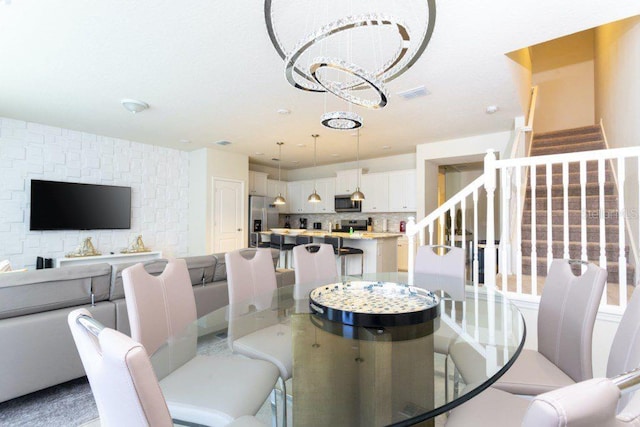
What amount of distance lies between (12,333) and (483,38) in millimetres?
3893

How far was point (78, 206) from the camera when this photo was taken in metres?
5.28

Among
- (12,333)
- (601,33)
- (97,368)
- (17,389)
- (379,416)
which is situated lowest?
(17,389)

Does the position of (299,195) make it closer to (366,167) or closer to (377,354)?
(366,167)

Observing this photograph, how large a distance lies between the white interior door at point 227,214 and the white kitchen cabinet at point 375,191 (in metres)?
2.87

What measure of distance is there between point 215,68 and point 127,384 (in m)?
3.07

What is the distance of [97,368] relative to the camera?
0.69 meters

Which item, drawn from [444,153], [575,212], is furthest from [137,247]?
[575,212]

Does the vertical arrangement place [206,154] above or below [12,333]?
above

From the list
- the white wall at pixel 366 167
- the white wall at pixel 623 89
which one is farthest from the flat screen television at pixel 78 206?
the white wall at pixel 623 89

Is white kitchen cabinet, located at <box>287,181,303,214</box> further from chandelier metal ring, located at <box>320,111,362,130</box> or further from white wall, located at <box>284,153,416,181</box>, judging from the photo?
chandelier metal ring, located at <box>320,111,362,130</box>

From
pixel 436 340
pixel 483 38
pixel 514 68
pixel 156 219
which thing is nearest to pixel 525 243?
pixel 514 68

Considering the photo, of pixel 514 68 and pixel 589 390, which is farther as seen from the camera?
pixel 514 68

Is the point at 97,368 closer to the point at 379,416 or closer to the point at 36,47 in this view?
the point at 379,416

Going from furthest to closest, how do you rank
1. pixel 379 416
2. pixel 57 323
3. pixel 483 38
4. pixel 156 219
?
1. pixel 156 219
2. pixel 483 38
3. pixel 57 323
4. pixel 379 416
